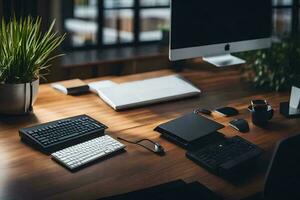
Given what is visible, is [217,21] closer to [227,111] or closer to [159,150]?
[227,111]

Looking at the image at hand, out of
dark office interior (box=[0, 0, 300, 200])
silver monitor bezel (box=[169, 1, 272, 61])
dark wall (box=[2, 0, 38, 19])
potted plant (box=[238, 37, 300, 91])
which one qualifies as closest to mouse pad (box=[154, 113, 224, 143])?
dark office interior (box=[0, 0, 300, 200])

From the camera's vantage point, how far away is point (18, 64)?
188 cm

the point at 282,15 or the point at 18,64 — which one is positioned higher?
the point at 282,15

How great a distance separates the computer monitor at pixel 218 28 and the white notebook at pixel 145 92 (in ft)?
0.50

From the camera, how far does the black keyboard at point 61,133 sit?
164 cm

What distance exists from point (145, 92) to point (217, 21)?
488 mm

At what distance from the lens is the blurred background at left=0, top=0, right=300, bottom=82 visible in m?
3.49

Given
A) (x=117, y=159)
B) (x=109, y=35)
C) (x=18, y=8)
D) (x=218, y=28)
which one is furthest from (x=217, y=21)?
(x=109, y=35)

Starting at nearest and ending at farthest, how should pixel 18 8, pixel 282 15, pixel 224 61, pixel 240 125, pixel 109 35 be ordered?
pixel 240 125, pixel 224 61, pixel 18 8, pixel 109 35, pixel 282 15

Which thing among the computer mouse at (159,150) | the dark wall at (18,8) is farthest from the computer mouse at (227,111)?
the dark wall at (18,8)

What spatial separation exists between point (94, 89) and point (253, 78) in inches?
32.5

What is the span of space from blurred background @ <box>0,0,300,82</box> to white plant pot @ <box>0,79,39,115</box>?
1.36 meters

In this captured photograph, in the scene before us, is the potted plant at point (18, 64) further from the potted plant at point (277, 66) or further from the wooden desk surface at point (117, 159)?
the potted plant at point (277, 66)

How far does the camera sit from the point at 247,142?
1703mm
